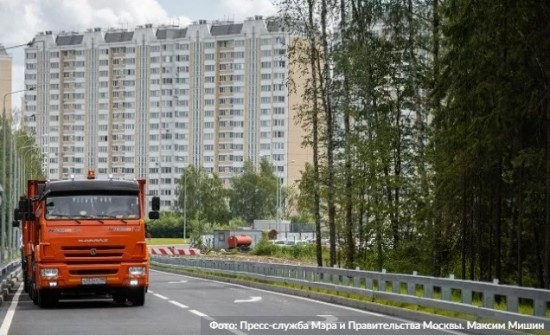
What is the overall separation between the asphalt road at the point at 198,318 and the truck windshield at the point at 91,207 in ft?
6.70

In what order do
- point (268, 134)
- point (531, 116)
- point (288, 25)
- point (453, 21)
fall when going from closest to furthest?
point (531, 116), point (453, 21), point (288, 25), point (268, 134)

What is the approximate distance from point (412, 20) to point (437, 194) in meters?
8.95

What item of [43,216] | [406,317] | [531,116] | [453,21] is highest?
[453,21]

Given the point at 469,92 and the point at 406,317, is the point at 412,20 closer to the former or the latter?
the point at 469,92

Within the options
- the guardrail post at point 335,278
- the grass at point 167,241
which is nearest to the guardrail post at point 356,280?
the guardrail post at point 335,278

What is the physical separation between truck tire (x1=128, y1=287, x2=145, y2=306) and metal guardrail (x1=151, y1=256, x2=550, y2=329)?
4.93 meters

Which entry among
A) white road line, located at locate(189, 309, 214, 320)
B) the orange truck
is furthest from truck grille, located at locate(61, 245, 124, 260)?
white road line, located at locate(189, 309, 214, 320)

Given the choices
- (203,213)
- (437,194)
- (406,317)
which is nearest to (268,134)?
(203,213)

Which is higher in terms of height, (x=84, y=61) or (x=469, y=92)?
(x=84, y=61)

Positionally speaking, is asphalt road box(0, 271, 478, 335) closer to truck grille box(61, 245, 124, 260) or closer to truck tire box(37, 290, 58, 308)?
truck tire box(37, 290, 58, 308)

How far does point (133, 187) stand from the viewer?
2680cm

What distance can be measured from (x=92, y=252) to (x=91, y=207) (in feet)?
3.42

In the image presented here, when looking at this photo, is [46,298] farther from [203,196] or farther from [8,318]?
[203,196]

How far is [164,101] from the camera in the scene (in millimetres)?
160625
